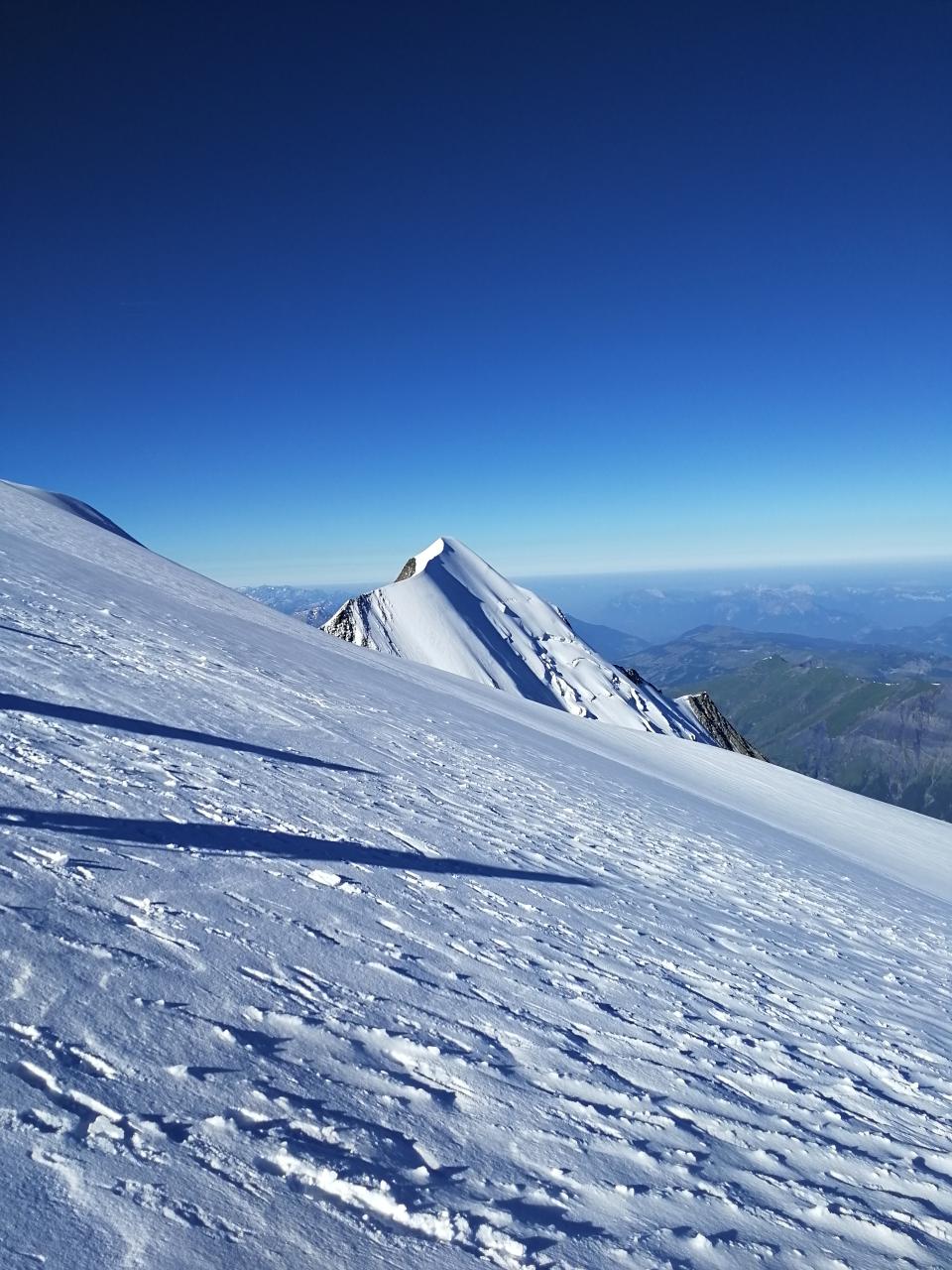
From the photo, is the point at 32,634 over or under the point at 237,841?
over

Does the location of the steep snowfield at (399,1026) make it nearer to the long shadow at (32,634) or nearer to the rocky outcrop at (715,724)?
the long shadow at (32,634)

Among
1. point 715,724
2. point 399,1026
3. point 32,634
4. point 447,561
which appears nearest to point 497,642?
point 447,561

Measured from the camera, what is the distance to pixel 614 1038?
14.6 ft

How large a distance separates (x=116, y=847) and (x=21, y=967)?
5.25 feet

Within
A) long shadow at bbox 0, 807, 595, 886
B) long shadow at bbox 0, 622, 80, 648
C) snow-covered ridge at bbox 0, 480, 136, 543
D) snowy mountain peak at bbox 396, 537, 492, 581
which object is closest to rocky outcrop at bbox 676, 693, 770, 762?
snowy mountain peak at bbox 396, 537, 492, 581

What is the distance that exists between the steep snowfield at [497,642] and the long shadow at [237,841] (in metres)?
37.2

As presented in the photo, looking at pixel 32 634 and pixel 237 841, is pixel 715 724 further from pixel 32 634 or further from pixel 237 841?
pixel 237 841

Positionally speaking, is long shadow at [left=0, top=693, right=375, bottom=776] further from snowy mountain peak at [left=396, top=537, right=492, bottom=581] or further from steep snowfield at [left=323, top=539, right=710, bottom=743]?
snowy mountain peak at [left=396, top=537, right=492, bottom=581]

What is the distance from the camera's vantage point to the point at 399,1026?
12.5 feet

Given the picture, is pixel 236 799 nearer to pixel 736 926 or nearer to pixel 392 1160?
pixel 392 1160

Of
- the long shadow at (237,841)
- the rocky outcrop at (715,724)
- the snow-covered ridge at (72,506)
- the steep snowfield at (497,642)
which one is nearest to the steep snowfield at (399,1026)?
the long shadow at (237,841)

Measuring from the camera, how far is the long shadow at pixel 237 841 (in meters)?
4.96

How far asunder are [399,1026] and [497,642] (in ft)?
169

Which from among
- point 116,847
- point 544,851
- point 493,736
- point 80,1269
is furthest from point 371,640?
point 80,1269
